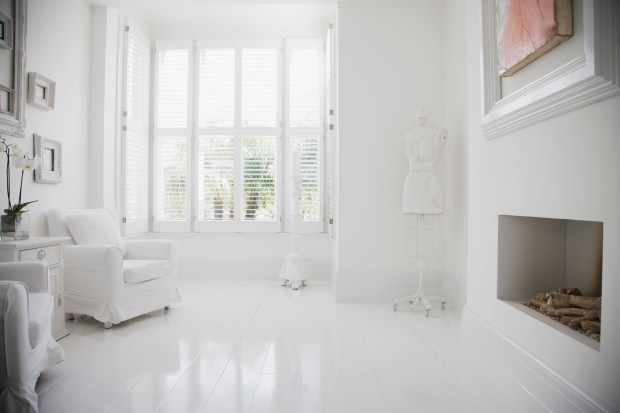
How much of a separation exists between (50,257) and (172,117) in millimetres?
2646

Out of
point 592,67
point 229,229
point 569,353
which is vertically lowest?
point 569,353

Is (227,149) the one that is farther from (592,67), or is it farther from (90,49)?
(592,67)

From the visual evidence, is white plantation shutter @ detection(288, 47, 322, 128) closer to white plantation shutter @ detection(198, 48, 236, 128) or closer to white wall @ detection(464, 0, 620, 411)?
white plantation shutter @ detection(198, 48, 236, 128)

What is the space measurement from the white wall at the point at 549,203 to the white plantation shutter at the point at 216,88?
304 cm

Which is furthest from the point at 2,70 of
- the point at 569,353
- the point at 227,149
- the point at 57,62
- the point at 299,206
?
the point at 569,353

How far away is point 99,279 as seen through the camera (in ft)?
9.60

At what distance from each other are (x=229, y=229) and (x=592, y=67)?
3991mm

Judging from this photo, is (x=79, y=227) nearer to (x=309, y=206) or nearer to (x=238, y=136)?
(x=238, y=136)

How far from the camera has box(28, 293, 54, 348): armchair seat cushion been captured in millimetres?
1795

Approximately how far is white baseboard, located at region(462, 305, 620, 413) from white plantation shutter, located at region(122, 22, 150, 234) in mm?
3511

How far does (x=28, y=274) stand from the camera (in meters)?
2.10

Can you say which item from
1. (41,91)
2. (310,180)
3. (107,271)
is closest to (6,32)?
(41,91)

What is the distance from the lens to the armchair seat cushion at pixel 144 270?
3.01 meters

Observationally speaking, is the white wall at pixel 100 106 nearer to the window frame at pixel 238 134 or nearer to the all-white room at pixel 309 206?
the all-white room at pixel 309 206
